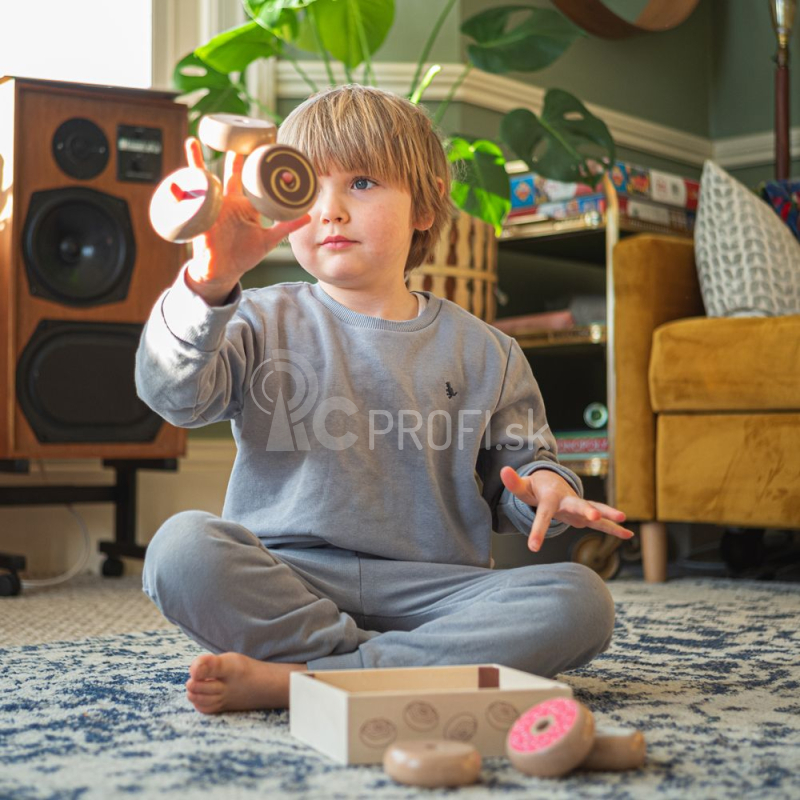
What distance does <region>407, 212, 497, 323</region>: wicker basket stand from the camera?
2199 mm

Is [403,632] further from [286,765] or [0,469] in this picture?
[0,469]

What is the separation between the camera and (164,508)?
2381 millimetres

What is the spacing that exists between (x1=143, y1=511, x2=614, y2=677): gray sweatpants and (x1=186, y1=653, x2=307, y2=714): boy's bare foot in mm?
38

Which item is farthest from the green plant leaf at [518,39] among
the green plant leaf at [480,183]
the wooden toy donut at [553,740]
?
the wooden toy donut at [553,740]

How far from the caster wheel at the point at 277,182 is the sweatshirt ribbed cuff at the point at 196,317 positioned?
75 mm

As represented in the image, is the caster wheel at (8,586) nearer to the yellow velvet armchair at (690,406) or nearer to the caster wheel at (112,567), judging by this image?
the caster wheel at (112,567)

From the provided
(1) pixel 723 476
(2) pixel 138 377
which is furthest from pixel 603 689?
(1) pixel 723 476

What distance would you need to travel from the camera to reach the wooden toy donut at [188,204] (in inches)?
34.5

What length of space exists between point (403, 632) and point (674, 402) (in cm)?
117

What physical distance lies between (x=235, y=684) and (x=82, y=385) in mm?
1130

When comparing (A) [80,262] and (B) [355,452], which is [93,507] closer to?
(A) [80,262]

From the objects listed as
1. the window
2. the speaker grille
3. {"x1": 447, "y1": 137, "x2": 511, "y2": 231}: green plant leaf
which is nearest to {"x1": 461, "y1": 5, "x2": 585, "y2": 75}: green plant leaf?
{"x1": 447, "y1": 137, "x2": 511, "y2": 231}: green plant leaf

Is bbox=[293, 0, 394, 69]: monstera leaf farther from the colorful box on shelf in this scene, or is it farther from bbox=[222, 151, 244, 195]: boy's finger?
the colorful box on shelf

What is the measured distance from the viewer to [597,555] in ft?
7.04
